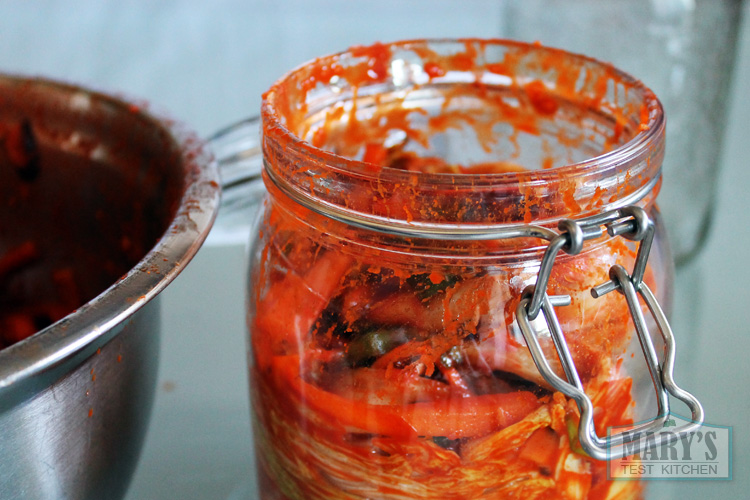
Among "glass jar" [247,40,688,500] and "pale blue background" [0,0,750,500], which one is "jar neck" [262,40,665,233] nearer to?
"glass jar" [247,40,688,500]

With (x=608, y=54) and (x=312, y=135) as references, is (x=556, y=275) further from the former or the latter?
(x=608, y=54)

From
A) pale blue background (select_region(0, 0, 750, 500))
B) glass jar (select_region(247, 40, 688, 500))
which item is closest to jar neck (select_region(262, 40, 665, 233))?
glass jar (select_region(247, 40, 688, 500))

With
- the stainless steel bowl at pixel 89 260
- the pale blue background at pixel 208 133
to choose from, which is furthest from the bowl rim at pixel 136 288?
the pale blue background at pixel 208 133

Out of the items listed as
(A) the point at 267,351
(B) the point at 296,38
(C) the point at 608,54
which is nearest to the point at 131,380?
(A) the point at 267,351

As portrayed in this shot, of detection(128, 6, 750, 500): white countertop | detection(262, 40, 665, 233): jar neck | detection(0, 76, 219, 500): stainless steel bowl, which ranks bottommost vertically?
detection(128, 6, 750, 500): white countertop

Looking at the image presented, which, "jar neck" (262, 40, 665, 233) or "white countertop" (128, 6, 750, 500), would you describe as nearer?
"jar neck" (262, 40, 665, 233)

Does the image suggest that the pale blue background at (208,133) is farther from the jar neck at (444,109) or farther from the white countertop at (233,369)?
the jar neck at (444,109)
